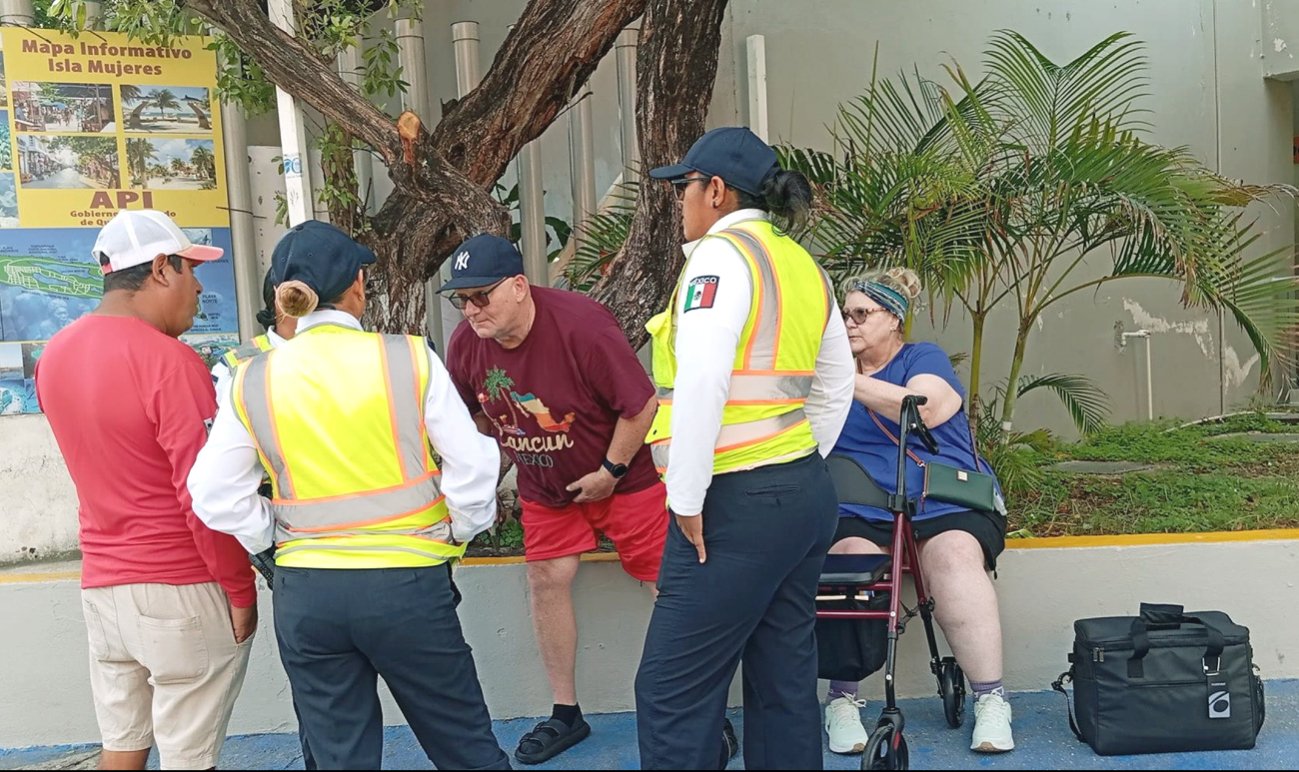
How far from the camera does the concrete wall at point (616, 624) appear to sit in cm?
430

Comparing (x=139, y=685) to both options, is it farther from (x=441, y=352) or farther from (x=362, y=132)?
(x=441, y=352)

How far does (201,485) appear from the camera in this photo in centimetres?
269

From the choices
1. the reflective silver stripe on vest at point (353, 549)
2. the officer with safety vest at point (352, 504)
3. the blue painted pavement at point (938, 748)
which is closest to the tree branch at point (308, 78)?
the officer with safety vest at point (352, 504)

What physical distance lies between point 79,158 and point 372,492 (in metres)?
3.15

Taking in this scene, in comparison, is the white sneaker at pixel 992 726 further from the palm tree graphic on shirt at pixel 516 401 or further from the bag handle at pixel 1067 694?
the palm tree graphic on shirt at pixel 516 401

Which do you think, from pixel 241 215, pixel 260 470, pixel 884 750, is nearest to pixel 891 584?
pixel 884 750

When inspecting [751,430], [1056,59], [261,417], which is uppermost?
[1056,59]

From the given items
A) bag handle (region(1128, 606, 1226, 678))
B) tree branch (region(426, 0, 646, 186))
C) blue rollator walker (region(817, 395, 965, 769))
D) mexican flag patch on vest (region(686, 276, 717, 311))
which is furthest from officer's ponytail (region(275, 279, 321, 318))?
bag handle (region(1128, 606, 1226, 678))

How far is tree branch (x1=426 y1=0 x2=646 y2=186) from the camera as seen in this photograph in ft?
15.2

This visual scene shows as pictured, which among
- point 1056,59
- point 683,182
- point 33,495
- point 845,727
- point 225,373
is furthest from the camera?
point 1056,59

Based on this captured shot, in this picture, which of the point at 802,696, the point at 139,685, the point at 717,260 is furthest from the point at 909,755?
the point at 139,685

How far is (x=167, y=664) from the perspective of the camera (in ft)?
9.78

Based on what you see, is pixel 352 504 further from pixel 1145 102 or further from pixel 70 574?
pixel 1145 102

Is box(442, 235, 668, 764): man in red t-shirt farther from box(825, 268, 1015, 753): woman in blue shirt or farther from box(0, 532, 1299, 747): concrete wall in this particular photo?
box(825, 268, 1015, 753): woman in blue shirt
